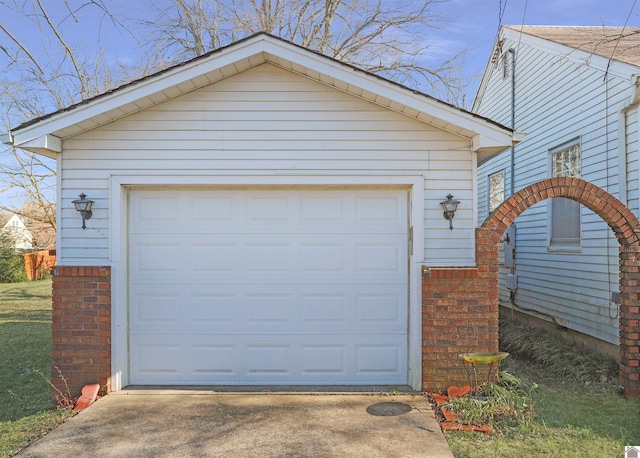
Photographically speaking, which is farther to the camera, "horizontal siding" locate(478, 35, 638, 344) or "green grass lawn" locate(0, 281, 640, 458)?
"horizontal siding" locate(478, 35, 638, 344)

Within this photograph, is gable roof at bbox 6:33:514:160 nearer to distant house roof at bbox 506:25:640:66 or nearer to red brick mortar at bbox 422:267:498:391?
red brick mortar at bbox 422:267:498:391

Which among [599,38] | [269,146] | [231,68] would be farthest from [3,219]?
[599,38]

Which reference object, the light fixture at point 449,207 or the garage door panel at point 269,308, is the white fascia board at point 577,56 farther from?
the garage door panel at point 269,308

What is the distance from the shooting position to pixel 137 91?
5.09 m

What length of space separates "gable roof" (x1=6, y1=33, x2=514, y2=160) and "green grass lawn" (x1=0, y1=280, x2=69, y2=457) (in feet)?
9.37

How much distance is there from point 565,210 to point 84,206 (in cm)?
726

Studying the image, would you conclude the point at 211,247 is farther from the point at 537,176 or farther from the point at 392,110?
the point at 537,176

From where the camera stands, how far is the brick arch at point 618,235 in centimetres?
512

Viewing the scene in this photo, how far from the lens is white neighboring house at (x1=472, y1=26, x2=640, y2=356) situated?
643 centimetres

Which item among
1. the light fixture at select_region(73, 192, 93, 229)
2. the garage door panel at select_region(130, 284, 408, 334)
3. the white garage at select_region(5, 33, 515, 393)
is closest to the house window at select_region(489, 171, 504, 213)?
the white garage at select_region(5, 33, 515, 393)

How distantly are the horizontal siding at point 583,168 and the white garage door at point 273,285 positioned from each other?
10.8 feet

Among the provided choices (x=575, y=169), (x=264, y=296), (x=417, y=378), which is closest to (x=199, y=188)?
(x=264, y=296)

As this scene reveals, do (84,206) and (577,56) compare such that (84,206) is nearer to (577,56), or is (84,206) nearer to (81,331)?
(81,331)

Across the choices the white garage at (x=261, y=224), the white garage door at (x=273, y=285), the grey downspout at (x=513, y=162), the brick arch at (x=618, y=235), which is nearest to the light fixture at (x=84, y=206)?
the white garage at (x=261, y=224)
